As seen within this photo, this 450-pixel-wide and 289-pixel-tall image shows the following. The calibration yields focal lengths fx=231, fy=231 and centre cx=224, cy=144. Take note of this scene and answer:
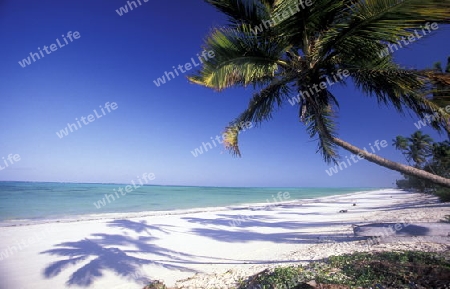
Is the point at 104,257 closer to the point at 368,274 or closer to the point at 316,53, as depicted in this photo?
the point at 368,274

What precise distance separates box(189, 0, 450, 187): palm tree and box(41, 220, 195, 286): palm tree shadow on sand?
17.4 feet

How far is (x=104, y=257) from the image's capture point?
7754mm

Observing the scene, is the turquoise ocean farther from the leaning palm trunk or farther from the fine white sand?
the leaning palm trunk

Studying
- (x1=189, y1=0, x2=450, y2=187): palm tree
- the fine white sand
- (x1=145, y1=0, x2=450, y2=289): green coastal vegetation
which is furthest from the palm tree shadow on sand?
(x1=189, y1=0, x2=450, y2=187): palm tree

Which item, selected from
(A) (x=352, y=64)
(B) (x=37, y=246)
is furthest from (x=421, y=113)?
(B) (x=37, y=246)

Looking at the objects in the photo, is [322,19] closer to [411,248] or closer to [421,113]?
[421,113]

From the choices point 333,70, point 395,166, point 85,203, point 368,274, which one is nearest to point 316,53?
point 333,70

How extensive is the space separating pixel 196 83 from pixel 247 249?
6.90 m

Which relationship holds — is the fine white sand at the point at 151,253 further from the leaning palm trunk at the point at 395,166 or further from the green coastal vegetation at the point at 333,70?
the leaning palm trunk at the point at 395,166

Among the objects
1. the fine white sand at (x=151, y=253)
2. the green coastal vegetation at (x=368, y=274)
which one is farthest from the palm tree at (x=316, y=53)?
the fine white sand at (x=151, y=253)

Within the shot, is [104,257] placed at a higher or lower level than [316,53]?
lower

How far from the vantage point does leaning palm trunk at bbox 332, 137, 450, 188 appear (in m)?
2.59

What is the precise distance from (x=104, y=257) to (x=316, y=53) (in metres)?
8.61

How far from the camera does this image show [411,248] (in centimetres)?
573
